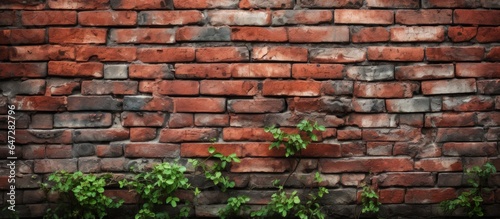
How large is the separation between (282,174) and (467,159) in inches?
45.8

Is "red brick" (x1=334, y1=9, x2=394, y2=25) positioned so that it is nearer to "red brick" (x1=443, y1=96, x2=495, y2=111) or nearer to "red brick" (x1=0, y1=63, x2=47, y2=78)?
"red brick" (x1=443, y1=96, x2=495, y2=111)

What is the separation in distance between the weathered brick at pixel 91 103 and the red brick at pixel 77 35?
341mm

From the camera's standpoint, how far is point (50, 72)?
249cm

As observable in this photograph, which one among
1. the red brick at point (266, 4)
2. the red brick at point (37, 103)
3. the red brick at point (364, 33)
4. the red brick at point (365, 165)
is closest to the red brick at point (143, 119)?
the red brick at point (37, 103)

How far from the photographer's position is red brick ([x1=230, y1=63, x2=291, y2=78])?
2.50 metres

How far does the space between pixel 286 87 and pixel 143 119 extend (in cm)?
90

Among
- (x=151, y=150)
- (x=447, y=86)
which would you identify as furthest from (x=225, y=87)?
(x=447, y=86)

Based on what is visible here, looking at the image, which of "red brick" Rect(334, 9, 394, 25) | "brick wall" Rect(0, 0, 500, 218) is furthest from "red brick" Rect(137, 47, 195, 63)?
"red brick" Rect(334, 9, 394, 25)

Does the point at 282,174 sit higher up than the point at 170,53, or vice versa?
the point at 170,53

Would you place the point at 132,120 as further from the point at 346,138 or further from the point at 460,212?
the point at 460,212

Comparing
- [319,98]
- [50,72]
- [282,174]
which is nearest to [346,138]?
[319,98]

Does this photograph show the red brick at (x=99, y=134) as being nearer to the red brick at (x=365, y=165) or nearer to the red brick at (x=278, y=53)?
the red brick at (x=278, y=53)

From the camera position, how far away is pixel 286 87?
2508mm

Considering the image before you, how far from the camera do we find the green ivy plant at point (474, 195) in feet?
8.11
